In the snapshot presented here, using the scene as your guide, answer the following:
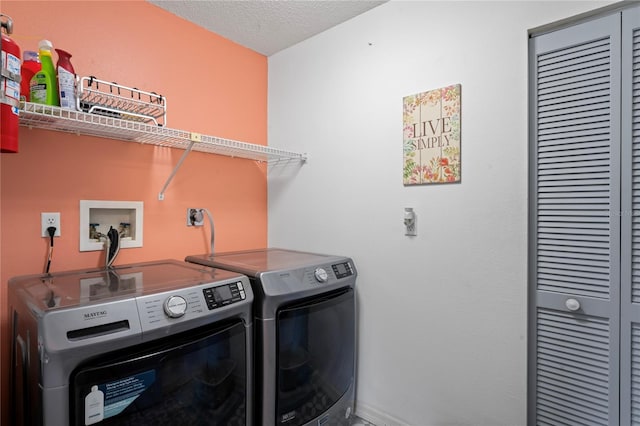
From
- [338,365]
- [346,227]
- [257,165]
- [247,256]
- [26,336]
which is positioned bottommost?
[338,365]

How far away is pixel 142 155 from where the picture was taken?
181 cm

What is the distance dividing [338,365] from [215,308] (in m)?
0.81

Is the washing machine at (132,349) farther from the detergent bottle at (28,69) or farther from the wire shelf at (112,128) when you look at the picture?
the detergent bottle at (28,69)

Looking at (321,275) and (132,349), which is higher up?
(321,275)

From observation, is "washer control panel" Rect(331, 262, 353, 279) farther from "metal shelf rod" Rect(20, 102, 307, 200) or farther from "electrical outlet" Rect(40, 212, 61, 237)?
"electrical outlet" Rect(40, 212, 61, 237)

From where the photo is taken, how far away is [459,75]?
1.58 meters

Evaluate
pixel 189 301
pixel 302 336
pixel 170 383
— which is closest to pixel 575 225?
pixel 302 336

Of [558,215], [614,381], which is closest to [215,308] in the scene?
[558,215]

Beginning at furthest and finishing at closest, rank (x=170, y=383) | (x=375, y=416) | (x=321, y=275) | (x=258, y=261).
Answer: (x=375, y=416) → (x=258, y=261) → (x=321, y=275) → (x=170, y=383)

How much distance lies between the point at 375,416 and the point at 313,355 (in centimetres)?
65

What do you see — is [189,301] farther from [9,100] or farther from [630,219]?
[630,219]

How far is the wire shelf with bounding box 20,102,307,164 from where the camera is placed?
1.26 m

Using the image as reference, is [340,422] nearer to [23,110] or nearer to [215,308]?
[215,308]

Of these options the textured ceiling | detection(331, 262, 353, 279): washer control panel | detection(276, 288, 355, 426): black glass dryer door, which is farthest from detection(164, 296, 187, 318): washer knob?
the textured ceiling
